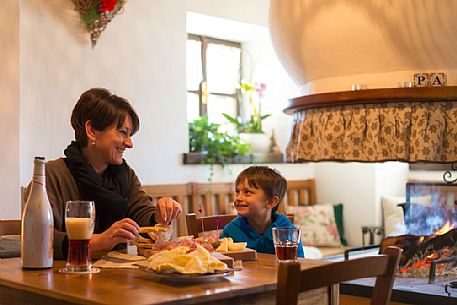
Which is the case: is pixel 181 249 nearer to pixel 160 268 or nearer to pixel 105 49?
pixel 160 268

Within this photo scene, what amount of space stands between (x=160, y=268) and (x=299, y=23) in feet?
4.81

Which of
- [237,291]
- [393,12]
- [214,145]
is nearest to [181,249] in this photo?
[237,291]

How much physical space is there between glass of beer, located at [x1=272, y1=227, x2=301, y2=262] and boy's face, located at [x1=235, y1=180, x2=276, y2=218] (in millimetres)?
653

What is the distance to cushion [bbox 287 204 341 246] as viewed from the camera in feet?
18.8

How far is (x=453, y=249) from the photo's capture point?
3412 mm

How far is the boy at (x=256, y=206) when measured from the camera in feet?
8.48

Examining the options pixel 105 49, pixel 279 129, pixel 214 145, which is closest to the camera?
pixel 105 49

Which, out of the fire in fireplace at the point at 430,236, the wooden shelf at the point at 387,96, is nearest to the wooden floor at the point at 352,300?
the fire in fireplace at the point at 430,236

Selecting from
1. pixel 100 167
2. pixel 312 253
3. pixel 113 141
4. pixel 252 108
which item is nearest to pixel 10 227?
pixel 100 167

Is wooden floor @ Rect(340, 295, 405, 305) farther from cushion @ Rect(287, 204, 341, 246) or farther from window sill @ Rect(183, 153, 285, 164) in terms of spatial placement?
cushion @ Rect(287, 204, 341, 246)

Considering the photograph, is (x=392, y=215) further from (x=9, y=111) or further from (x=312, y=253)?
(x=9, y=111)

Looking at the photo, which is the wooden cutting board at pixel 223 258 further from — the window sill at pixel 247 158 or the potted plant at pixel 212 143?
the potted plant at pixel 212 143

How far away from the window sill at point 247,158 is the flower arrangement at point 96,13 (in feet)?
3.60

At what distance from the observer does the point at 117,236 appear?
6.42ft
